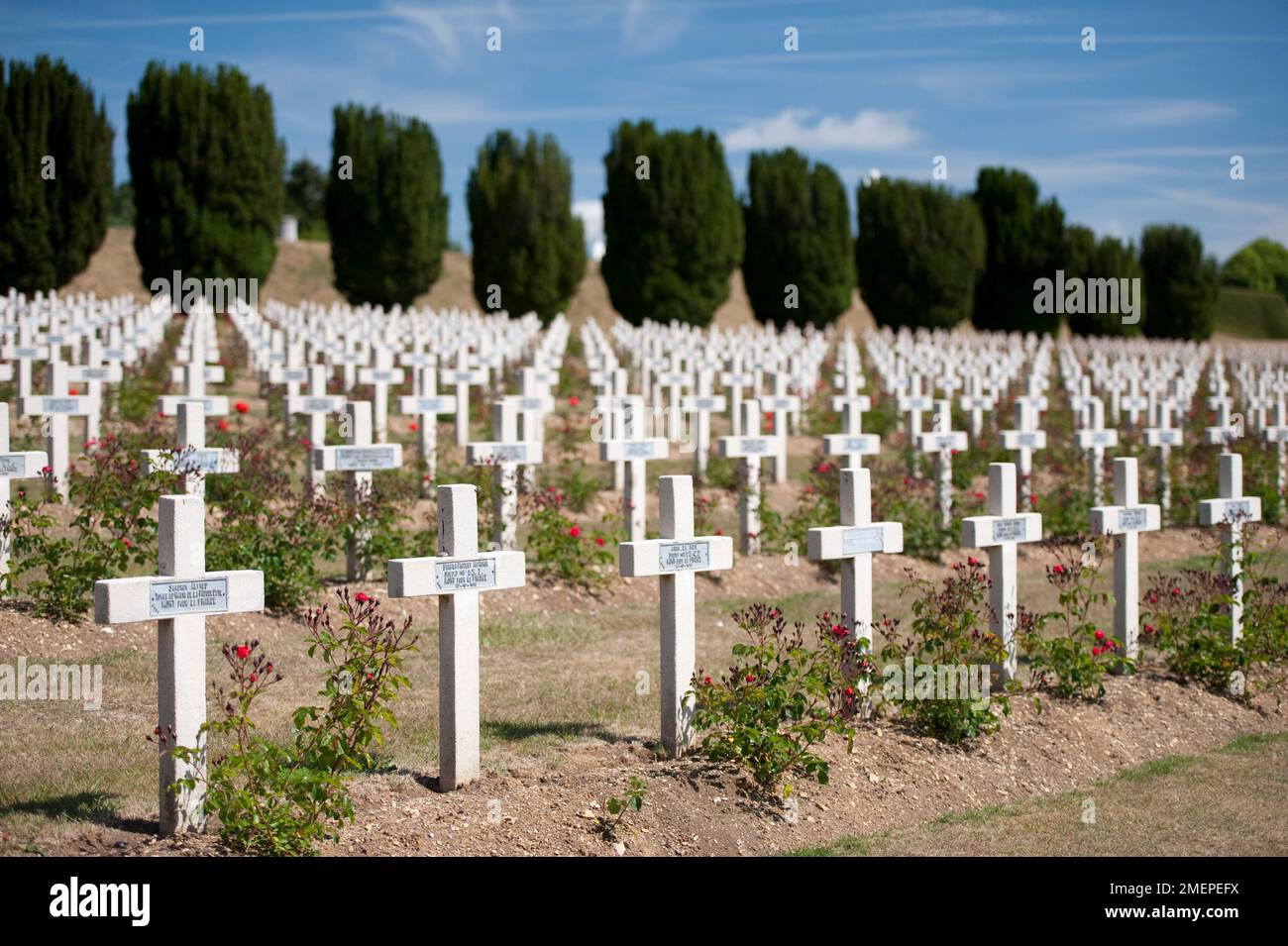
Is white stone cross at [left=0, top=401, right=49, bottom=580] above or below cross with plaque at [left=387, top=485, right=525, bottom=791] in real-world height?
above

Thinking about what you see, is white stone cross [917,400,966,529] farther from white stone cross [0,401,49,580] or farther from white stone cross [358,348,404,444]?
white stone cross [0,401,49,580]

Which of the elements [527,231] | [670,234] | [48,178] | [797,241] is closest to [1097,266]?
[797,241]

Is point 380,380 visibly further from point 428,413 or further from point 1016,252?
point 1016,252

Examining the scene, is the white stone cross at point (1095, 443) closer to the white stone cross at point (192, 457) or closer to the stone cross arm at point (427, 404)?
the stone cross arm at point (427, 404)

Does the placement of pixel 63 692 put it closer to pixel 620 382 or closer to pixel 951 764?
pixel 951 764

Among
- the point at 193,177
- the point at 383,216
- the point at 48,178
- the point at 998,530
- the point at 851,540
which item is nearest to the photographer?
the point at 851,540

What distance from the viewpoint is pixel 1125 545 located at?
26.6ft

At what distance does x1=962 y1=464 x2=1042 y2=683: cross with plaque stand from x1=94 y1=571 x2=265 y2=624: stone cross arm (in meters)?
3.90

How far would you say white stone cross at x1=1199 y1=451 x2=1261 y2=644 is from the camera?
817cm

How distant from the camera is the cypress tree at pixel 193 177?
2808cm

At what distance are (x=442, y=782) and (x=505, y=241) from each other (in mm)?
27365

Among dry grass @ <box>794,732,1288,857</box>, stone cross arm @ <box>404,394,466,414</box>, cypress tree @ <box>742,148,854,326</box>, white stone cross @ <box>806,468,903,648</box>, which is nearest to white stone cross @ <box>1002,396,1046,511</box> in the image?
stone cross arm @ <box>404,394,466,414</box>

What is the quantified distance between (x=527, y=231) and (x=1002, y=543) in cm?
2528

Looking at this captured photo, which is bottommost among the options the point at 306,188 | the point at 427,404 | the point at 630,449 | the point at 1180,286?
the point at 630,449
